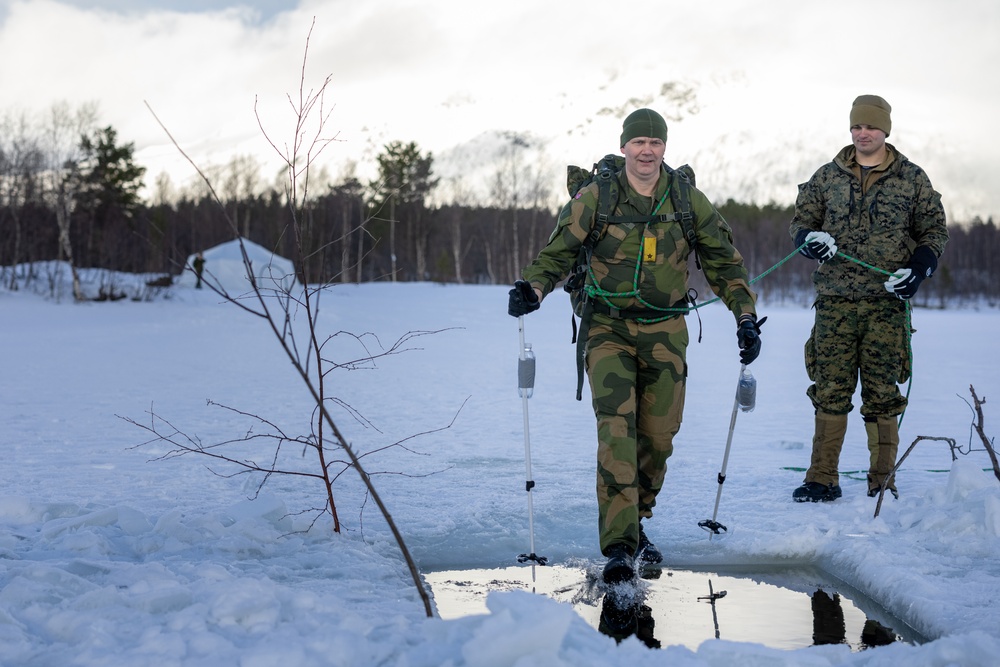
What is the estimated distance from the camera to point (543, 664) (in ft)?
7.67

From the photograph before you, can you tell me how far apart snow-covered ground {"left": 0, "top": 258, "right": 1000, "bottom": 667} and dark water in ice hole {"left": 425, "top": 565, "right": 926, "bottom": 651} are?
0.14 m

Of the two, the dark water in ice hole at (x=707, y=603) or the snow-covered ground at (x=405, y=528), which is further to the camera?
the dark water in ice hole at (x=707, y=603)

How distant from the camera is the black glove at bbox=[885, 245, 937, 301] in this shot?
479cm

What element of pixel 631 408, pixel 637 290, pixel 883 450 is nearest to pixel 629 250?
pixel 637 290

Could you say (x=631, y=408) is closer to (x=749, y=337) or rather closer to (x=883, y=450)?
(x=749, y=337)

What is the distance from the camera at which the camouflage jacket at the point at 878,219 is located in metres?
4.96

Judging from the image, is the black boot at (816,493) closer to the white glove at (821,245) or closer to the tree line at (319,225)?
the white glove at (821,245)

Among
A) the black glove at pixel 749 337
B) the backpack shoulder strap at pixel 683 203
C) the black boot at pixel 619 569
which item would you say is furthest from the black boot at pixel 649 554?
the backpack shoulder strap at pixel 683 203

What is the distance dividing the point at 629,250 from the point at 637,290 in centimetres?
18

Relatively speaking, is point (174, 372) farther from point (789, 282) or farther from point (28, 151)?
point (789, 282)

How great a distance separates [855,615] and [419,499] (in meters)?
2.52

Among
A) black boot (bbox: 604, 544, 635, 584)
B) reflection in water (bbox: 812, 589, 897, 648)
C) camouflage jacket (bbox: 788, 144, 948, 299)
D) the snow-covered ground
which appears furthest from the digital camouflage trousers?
black boot (bbox: 604, 544, 635, 584)

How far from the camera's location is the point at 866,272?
4.98m

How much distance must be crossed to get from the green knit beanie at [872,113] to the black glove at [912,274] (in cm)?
68
